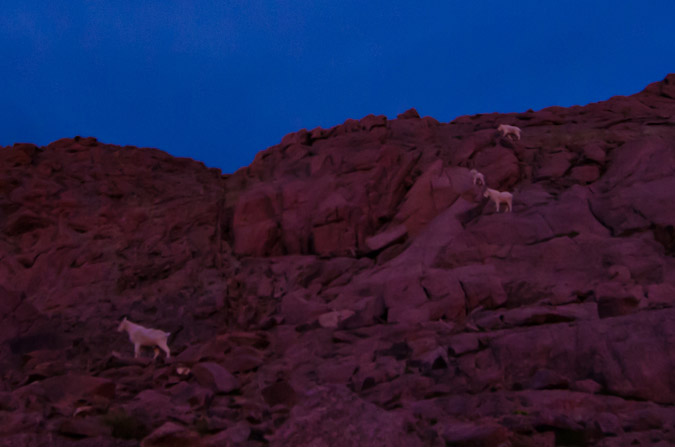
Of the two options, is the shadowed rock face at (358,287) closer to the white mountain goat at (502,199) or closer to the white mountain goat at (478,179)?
the white mountain goat at (478,179)

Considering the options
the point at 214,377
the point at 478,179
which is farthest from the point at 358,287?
the point at 478,179

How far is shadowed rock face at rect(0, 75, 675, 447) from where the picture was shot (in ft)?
33.9

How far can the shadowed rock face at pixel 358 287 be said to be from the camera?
10.3 metres

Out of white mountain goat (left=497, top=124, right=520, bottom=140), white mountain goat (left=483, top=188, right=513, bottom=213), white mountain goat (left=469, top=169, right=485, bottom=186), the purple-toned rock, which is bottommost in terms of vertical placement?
the purple-toned rock

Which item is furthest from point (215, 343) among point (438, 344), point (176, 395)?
point (438, 344)

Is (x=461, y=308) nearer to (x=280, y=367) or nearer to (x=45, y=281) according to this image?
(x=280, y=367)

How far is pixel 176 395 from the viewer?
12703 millimetres

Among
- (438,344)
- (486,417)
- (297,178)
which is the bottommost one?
(486,417)

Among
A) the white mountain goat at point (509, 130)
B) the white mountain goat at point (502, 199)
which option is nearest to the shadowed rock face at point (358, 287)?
the white mountain goat at point (502, 199)

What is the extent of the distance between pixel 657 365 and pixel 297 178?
1662cm

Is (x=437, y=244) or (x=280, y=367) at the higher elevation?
(x=437, y=244)

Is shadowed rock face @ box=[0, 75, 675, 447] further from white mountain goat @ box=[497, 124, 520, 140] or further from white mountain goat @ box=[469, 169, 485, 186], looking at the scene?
white mountain goat @ box=[497, 124, 520, 140]

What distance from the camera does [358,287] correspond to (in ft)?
59.9

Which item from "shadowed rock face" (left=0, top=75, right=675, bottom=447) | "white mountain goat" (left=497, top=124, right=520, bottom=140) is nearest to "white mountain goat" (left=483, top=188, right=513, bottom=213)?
"shadowed rock face" (left=0, top=75, right=675, bottom=447)
